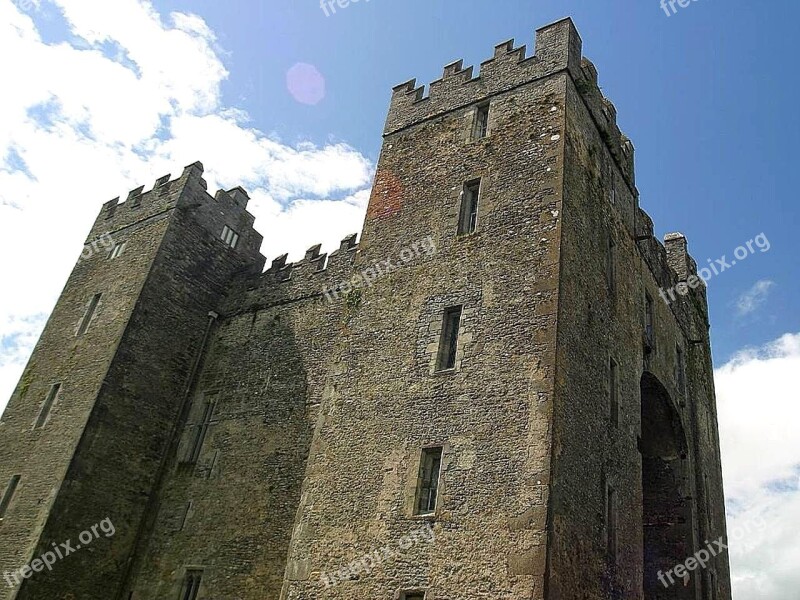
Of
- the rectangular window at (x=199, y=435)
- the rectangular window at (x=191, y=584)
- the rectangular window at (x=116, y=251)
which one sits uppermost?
the rectangular window at (x=116, y=251)

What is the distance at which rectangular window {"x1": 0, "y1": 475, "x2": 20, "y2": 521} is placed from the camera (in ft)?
55.2

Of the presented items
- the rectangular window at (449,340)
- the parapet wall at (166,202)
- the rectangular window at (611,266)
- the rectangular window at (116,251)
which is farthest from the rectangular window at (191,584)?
the rectangular window at (611,266)

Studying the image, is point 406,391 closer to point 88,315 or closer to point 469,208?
point 469,208

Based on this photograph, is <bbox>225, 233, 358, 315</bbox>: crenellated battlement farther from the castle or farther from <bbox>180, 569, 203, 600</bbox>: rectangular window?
<bbox>180, 569, 203, 600</bbox>: rectangular window

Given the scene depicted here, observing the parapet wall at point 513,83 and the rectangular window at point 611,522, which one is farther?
the parapet wall at point 513,83

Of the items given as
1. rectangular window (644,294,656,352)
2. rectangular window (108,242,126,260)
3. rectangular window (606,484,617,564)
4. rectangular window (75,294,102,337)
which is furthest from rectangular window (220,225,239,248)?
rectangular window (606,484,617,564)

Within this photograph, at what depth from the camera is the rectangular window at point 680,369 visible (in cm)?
1936

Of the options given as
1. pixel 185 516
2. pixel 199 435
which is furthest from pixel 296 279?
pixel 185 516

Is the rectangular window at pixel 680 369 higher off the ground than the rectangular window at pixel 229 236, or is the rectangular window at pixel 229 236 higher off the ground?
the rectangular window at pixel 229 236

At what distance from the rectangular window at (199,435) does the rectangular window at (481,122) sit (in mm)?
9831

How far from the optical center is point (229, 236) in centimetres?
2175

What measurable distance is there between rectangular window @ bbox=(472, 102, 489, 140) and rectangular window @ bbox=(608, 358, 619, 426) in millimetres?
5579

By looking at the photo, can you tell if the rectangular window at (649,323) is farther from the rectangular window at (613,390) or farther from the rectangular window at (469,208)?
the rectangular window at (469,208)

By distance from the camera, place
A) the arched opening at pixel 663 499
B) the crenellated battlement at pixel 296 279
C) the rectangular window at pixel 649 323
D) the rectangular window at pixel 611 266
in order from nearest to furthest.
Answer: the rectangular window at pixel 611 266 → the rectangular window at pixel 649 323 → the arched opening at pixel 663 499 → the crenellated battlement at pixel 296 279
